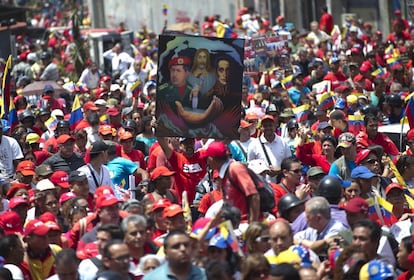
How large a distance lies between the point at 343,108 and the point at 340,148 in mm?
4117

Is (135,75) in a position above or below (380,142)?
below

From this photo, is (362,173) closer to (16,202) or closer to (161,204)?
(161,204)

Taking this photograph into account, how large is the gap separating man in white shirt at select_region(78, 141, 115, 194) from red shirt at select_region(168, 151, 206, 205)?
73 cm

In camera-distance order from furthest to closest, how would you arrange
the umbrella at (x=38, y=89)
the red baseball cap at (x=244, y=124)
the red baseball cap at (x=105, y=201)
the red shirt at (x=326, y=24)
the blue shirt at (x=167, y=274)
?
1. the red shirt at (x=326, y=24)
2. the umbrella at (x=38, y=89)
3. the red baseball cap at (x=244, y=124)
4. the red baseball cap at (x=105, y=201)
5. the blue shirt at (x=167, y=274)

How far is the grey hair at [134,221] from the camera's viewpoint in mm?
10664

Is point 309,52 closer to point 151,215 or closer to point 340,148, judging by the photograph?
point 340,148

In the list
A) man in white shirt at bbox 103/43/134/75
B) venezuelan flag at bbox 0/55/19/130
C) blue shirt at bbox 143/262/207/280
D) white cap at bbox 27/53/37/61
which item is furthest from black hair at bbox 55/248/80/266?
white cap at bbox 27/53/37/61

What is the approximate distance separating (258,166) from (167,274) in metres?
4.70

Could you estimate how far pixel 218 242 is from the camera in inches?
399

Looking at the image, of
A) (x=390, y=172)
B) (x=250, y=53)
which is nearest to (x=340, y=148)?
(x=390, y=172)

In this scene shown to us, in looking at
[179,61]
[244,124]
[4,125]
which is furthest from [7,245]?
[4,125]

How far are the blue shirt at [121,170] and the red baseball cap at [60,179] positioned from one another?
1.44 meters

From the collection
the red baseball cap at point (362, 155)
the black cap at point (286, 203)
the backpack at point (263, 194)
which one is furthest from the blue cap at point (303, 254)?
the red baseball cap at point (362, 155)

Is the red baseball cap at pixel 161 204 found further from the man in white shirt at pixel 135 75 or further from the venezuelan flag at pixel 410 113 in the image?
the man in white shirt at pixel 135 75
